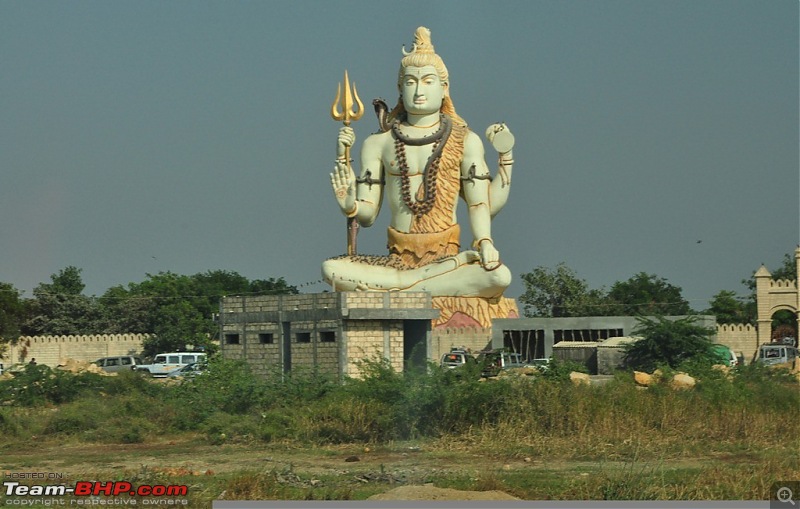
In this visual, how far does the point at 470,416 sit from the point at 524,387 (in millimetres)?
948

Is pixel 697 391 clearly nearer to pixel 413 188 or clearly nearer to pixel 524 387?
pixel 524 387

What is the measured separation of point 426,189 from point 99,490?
779 inches

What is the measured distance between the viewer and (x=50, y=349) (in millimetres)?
40938

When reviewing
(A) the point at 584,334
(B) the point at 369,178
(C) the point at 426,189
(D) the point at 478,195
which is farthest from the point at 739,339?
(B) the point at 369,178

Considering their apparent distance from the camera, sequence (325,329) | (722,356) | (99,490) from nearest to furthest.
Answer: (99,490) < (325,329) < (722,356)

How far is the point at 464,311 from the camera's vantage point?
32.0 metres

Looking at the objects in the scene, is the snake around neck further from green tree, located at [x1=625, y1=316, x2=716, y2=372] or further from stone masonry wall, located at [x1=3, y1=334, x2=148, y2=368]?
stone masonry wall, located at [x1=3, y1=334, x2=148, y2=368]

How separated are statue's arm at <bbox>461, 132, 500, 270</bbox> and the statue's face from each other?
1.24 m

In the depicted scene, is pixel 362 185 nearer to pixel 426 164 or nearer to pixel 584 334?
pixel 426 164

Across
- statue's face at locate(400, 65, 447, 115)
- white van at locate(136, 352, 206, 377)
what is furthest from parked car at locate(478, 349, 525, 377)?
white van at locate(136, 352, 206, 377)

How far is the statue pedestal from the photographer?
31781mm

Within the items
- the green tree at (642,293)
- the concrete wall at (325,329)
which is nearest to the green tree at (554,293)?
the green tree at (642,293)

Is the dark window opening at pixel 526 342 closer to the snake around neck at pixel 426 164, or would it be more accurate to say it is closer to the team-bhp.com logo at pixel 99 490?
the snake around neck at pixel 426 164

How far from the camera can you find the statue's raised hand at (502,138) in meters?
31.8
